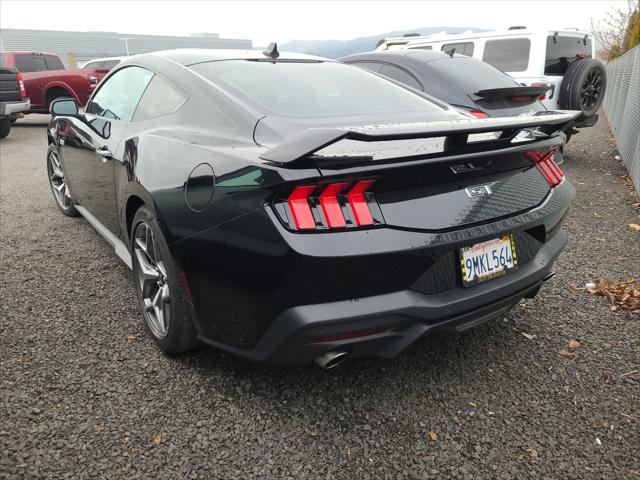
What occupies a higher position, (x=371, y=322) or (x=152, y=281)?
(x=371, y=322)

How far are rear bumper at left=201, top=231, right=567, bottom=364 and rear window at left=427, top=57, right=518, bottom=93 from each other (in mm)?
3366

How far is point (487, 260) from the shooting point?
2.05 m

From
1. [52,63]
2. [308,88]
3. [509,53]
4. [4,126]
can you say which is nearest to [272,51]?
[308,88]

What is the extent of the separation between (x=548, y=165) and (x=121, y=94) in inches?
106

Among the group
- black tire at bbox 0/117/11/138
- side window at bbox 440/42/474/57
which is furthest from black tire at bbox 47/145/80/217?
black tire at bbox 0/117/11/138

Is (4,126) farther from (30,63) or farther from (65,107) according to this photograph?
(65,107)

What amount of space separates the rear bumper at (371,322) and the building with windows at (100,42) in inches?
1815

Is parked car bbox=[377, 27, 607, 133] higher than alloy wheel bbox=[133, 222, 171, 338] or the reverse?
higher

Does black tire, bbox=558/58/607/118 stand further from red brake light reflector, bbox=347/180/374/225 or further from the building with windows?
the building with windows

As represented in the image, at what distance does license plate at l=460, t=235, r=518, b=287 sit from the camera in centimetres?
197

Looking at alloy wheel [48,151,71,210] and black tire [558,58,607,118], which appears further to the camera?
black tire [558,58,607,118]

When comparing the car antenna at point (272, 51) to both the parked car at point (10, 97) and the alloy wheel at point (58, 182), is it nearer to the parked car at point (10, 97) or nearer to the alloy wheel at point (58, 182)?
the alloy wheel at point (58, 182)

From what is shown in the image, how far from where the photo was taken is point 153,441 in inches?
77.3

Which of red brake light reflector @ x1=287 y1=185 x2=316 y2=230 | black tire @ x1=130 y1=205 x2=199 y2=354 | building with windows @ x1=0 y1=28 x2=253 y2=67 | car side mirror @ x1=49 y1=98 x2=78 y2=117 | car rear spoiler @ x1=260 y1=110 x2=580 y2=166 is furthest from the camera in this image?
building with windows @ x1=0 y1=28 x2=253 y2=67
